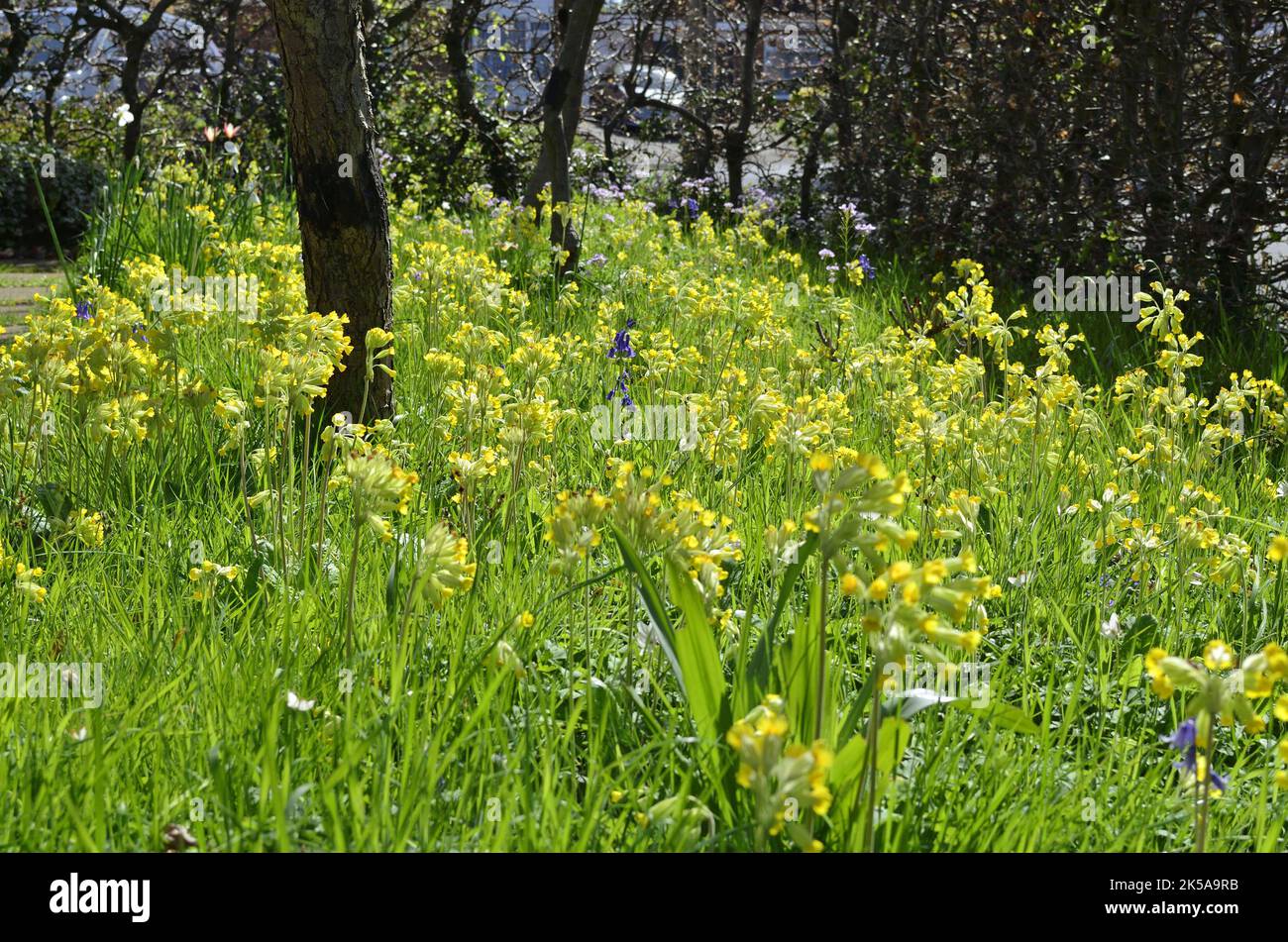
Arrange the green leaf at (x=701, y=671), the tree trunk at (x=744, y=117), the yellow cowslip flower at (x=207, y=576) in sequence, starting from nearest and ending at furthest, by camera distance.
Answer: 1. the green leaf at (x=701, y=671)
2. the yellow cowslip flower at (x=207, y=576)
3. the tree trunk at (x=744, y=117)

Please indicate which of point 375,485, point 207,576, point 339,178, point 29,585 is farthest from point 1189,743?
point 339,178

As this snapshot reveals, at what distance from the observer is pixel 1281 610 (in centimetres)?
277

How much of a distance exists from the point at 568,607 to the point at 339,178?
5.91 ft

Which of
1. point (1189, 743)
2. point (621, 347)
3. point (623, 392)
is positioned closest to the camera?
point (1189, 743)

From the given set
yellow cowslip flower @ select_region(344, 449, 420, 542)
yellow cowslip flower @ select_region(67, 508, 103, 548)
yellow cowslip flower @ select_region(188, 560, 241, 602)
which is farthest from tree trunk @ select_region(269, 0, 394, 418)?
yellow cowslip flower @ select_region(344, 449, 420, 542)

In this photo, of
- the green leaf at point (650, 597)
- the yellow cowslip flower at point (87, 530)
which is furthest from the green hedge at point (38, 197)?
the green leaf at point (650, 597)

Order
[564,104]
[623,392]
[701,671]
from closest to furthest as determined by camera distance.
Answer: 1. [701,671]
2. [623,392]
3. [564,104]

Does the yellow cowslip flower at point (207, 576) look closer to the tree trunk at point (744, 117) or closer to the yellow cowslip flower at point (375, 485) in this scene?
the yellow cowslip flower at point (375, 485)

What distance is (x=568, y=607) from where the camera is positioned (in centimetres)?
246

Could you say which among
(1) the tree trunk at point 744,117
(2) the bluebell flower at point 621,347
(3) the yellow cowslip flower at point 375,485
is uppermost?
(1) the tree trunk at point 744,117

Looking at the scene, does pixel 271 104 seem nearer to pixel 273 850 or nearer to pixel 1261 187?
pixel 1261 187

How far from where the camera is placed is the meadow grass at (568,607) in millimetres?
1743

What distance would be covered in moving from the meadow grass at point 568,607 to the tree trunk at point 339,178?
29cm

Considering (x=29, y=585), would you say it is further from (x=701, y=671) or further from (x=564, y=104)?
(x=564, y=104)
